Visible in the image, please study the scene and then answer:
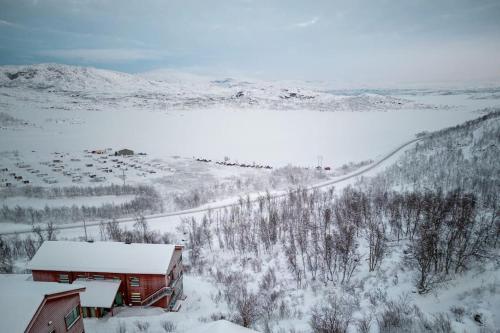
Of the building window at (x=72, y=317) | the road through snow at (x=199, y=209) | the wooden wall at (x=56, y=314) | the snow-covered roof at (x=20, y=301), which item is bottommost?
the road through snow at (x=199, y=209)

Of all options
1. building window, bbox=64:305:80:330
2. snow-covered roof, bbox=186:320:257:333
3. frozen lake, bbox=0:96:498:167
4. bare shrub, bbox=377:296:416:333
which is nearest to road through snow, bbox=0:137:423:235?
frozen lake, bbox=0:96:498:167

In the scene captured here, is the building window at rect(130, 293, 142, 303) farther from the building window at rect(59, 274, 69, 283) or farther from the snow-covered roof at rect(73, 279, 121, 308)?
the building window at rect(59, 274, 69, 283)

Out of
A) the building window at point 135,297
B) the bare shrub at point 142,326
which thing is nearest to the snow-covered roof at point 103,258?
the building window at point 135,297

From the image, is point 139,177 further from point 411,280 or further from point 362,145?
point 362,145

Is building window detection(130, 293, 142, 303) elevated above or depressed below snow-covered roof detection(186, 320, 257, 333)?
below

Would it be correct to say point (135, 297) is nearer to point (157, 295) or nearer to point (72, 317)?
point (157, 295)

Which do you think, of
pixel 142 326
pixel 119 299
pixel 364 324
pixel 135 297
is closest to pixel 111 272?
pixel 119 299

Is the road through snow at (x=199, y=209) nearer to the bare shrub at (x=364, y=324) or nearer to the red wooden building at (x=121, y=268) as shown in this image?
the red wooden building at (x=121, y=268)

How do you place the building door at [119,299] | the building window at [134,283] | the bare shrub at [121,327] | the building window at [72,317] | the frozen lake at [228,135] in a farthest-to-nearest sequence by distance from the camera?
the frozen lake at [228,135] < the building door at [119,299] < the building window at [134,283] < the bare shrub at [121,327] < the building window at [72,317]

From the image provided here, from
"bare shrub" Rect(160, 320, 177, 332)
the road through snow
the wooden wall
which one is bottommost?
the road through snow
